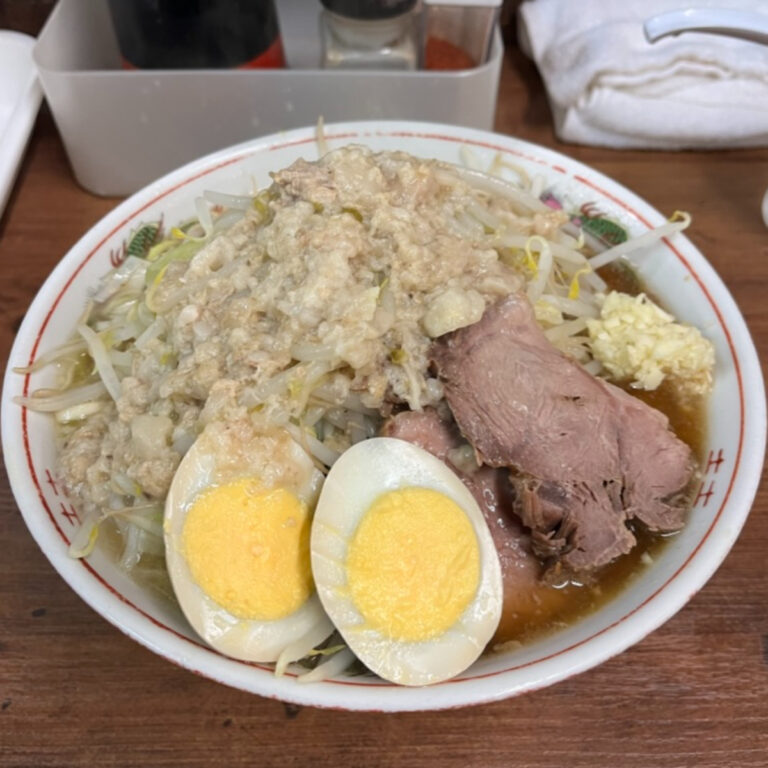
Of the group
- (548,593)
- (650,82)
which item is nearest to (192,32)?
(650,82)

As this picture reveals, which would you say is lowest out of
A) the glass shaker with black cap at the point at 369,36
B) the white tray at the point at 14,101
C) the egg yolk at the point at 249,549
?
the white tray at the point at 14,101

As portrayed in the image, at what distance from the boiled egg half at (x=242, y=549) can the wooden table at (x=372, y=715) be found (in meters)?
0.25

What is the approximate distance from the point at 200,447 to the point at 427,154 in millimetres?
1097

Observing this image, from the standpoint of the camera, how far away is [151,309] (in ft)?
4.86

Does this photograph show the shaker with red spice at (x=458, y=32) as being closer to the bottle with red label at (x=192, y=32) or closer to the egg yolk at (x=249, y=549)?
the bottle with red label at (x=192, y=32)

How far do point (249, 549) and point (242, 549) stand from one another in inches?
0.5

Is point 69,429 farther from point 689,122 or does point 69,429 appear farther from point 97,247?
point 689,122

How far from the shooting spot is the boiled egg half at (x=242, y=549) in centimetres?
117

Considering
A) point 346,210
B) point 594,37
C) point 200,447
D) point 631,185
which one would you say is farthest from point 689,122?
point 200,447

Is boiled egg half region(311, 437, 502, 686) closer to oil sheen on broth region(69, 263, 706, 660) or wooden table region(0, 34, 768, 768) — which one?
oil sheen on broth region(69, 263, 706, 660)

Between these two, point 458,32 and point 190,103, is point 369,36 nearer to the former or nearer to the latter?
point 458,32

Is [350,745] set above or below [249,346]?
below

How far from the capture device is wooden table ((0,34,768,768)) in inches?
50.6

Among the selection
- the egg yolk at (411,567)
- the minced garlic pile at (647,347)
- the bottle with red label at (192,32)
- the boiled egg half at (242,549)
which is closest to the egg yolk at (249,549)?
the boiled egg half at (242,549)
